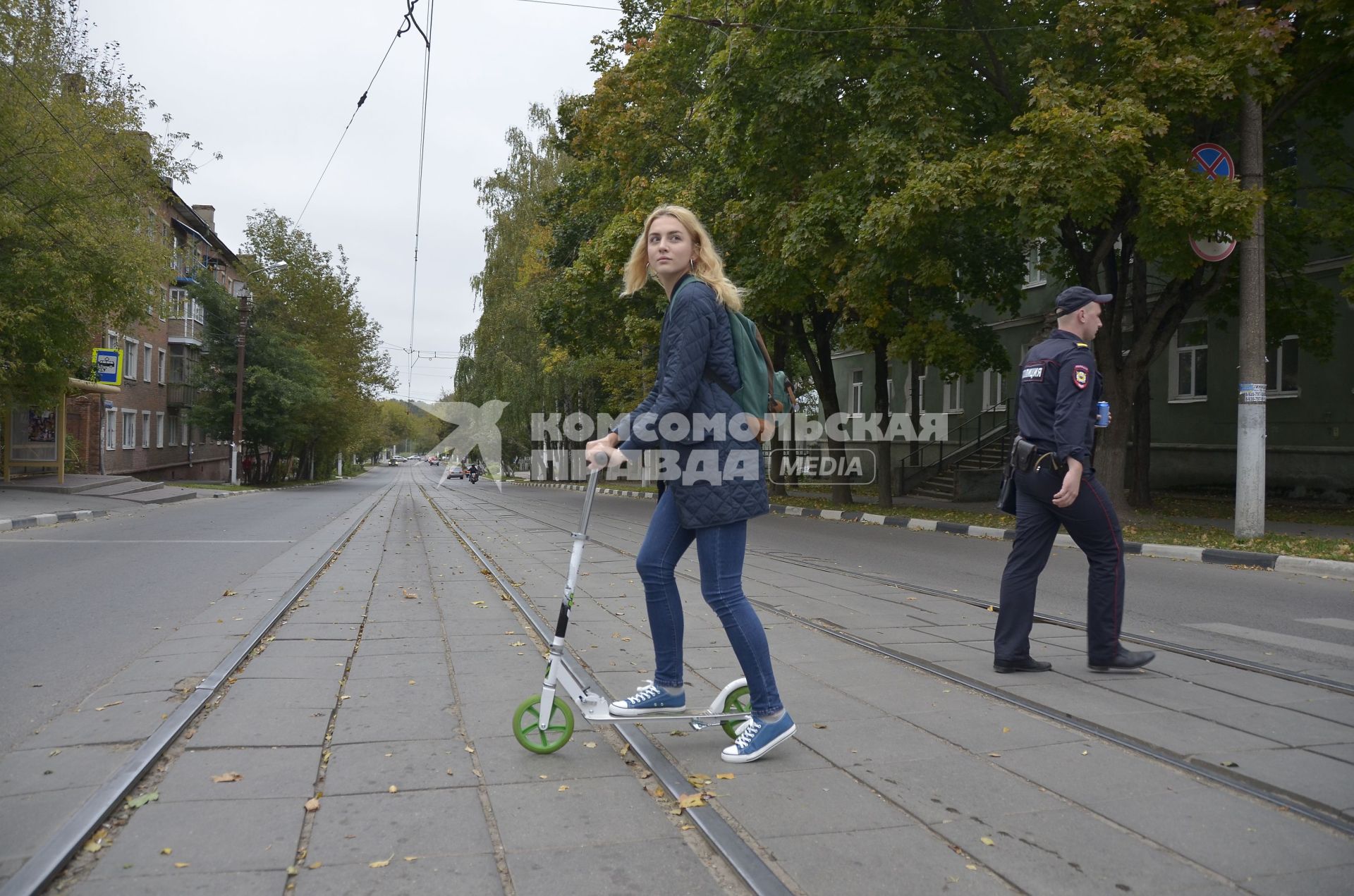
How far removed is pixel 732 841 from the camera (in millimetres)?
3023

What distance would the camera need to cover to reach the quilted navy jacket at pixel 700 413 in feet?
12.0

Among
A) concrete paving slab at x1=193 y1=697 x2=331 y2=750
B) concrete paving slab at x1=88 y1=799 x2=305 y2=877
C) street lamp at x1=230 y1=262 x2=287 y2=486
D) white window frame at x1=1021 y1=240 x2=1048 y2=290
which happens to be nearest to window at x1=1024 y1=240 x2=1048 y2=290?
white window frame at x1=1021 y1=240 x2=1048 y2=290

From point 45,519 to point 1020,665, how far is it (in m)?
17.6

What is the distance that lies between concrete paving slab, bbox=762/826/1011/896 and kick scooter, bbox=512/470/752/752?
2.80 feet

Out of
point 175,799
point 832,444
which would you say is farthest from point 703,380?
point 832,444

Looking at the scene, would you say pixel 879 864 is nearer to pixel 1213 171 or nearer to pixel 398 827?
pixel 398 827

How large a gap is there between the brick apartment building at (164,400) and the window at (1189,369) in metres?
28.4

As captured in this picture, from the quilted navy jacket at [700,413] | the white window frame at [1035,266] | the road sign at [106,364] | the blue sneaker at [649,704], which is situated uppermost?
the white window frame at [1035,266]

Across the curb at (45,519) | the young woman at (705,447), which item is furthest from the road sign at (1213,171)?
the curb at (45,519)

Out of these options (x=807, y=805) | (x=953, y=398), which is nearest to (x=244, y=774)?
(x=807, y=805)

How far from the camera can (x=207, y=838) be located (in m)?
3.10

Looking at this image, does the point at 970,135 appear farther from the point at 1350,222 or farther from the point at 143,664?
the point at 143,664

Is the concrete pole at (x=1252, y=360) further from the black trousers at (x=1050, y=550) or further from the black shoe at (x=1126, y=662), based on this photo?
the black trousers at (x=1050, y=550)

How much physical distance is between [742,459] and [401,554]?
9.09 m
